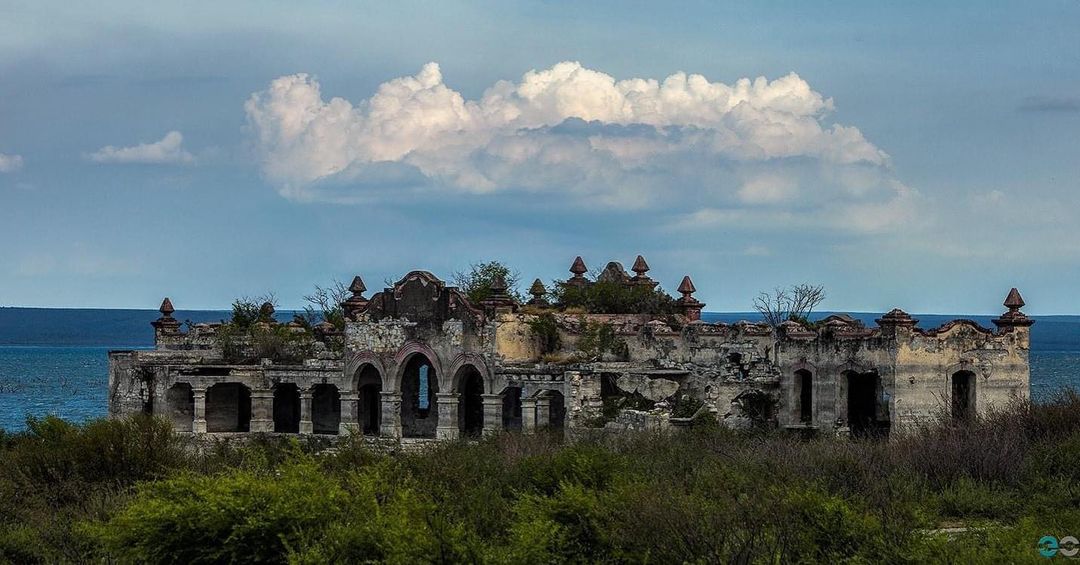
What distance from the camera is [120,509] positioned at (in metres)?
27.8

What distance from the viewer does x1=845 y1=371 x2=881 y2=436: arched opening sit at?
136 feet

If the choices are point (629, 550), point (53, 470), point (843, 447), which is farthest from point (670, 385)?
point (629, 550)

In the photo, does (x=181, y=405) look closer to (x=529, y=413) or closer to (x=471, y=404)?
(x=471, y=404)

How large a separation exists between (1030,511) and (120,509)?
51.1 ft

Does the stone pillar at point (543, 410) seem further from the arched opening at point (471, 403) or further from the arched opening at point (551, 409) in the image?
the arched opening at point (471, 403)

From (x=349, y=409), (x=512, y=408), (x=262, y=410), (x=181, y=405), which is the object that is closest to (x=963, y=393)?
(x=512, y=408)

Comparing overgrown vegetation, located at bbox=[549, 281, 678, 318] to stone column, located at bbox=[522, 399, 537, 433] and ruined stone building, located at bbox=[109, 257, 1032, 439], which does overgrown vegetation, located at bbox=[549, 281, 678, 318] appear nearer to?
ruined stone building, located at bbox=[109, 257, 1032, 439]

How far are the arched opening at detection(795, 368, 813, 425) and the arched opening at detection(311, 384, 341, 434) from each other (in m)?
15.7

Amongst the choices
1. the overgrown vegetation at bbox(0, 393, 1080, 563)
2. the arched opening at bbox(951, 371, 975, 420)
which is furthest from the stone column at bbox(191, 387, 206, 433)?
the arched opening at bbox(951, 371, 975, 420)

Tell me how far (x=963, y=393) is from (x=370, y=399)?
1807 centimetres

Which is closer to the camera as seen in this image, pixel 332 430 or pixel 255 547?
pixel 255 547

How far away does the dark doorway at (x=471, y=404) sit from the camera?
154ft

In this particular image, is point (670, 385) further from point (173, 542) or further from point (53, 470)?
point (173, 542)

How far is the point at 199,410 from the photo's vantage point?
47.6 meters
